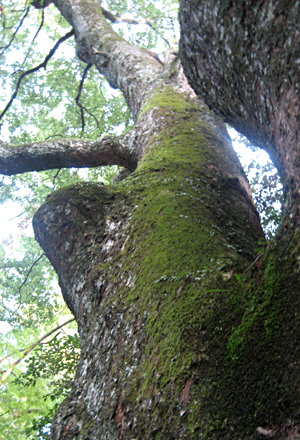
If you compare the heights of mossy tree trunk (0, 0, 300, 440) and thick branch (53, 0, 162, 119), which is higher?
thick branch (53, 0, 162, 119)

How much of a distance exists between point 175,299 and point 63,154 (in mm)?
3015

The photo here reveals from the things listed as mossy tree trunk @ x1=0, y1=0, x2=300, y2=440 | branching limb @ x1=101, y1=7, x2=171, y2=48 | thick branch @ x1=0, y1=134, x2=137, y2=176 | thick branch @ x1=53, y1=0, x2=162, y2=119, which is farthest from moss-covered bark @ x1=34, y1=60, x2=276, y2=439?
branching limb @ x1=101, y1=7, x2=171, y2=48

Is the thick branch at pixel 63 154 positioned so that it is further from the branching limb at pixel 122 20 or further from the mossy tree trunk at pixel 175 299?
the branching limb at pixel 122 20

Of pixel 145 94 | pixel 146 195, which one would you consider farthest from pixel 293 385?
pixel 145 94

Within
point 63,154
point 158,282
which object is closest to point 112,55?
point 63,154

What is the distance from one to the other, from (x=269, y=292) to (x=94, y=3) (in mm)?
8179

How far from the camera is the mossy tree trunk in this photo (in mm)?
1189

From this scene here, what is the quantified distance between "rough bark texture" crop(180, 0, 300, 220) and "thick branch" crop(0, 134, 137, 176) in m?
2.15

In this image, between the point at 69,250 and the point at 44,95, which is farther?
the point at 44,95

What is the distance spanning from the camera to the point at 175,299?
169 cm

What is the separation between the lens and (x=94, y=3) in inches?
295

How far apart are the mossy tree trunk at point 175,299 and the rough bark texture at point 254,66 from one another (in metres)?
0.52

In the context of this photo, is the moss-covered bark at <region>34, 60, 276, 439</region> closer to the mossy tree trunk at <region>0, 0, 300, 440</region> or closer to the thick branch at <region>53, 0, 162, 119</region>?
the mossy tree trunk at <region>0, 0, 300, 440</region>

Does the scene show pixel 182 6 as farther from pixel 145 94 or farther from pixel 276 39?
pixel 145 94
